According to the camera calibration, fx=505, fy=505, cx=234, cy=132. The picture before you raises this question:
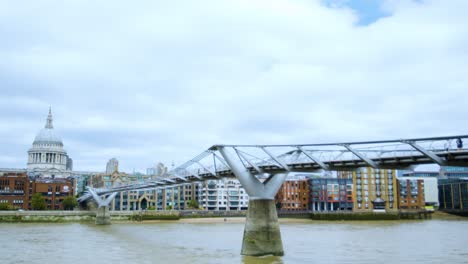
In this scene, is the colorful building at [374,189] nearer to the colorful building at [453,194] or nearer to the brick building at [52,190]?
the colorful building at [453,194]

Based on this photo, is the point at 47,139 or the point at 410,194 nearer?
the point at 410,194

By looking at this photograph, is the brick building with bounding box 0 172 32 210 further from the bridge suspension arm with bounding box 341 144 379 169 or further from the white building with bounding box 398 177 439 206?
the bridge suspension arm with bounding box 341 144 379 169

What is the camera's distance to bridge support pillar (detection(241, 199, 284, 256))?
35.8 m

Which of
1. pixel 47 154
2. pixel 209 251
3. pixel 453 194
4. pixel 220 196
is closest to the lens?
pixel 209 251

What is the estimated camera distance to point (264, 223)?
119 ft

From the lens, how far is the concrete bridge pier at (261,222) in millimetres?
35812

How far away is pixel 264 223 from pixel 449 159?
13.9 m

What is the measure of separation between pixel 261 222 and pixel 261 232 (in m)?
0.70

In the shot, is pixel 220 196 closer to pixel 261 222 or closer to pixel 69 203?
pixel 69 203

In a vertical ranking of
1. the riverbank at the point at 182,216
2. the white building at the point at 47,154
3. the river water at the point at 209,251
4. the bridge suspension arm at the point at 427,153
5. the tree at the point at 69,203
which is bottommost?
the riverbank at the point at 182,216

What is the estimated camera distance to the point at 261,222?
36.2 metres

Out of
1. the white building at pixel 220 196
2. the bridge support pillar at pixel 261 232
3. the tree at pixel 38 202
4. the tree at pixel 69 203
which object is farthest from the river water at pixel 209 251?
the white building at pixel 220 196

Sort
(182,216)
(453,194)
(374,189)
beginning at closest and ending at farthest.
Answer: (182,216)
(374,189)
(453,194)

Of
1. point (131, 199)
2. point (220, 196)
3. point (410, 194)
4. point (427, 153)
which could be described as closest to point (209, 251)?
point (427, 153)
